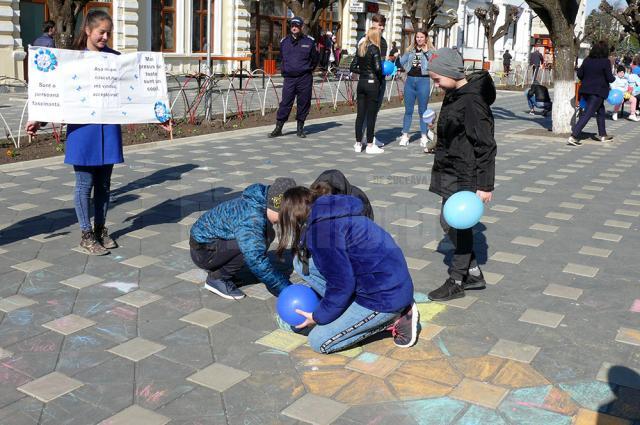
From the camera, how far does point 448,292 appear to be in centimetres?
484

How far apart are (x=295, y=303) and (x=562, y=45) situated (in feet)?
37.3

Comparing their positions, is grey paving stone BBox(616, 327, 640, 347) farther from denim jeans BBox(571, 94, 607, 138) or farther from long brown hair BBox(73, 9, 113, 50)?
denim jeans BBox(571, 94, 607, 138)

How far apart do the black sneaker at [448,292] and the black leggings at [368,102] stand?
6.35 m

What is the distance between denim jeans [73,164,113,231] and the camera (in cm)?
553

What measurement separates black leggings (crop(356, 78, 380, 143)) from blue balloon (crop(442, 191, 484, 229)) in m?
6.48

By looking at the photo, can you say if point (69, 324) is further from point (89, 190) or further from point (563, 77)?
point (563, 77)

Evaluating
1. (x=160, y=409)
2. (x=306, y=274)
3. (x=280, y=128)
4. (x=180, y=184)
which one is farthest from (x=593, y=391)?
(x=280, y=128)

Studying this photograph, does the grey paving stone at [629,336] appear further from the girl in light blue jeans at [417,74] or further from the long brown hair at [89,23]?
the girl in light blue jeans at [417,74]

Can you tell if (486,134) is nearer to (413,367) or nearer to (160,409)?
(413,367)

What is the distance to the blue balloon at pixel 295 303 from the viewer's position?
3951 millimetres

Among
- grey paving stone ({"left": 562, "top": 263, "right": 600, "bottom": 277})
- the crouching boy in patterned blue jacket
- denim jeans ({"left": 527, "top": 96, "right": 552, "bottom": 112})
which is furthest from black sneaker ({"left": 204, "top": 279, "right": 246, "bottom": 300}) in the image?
denim jeans ({"left": 527, "top": 96, "right": 552, "bottom": 112})

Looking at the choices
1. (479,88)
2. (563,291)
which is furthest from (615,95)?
(479,88)

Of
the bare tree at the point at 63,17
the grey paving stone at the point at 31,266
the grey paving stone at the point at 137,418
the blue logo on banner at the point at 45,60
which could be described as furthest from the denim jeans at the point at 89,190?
the bare tree at the point at 63,17

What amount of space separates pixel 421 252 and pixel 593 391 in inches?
98.8
